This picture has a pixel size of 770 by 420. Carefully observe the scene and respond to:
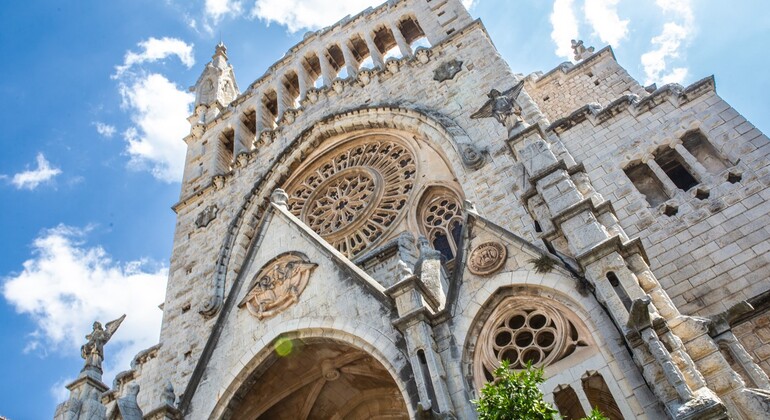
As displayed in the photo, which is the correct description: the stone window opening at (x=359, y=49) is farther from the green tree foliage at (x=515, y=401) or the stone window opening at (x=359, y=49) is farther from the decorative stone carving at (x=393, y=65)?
the green tree foliage at (x=515, y=401)

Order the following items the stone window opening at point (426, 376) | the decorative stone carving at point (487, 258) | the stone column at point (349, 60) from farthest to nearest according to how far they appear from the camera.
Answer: the stone column at point (349, 60) → the decorative stone carving at point (487, 258) → the stone window opening at point (426, 376)

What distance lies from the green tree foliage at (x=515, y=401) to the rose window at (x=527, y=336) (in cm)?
163

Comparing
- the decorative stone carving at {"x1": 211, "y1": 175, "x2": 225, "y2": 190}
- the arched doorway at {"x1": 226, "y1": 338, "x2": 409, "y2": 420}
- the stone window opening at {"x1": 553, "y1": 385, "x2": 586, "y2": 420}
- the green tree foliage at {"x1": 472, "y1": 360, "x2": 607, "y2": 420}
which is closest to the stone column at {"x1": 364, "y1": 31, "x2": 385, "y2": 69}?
the decorative stone carving at {"x1": 211, "y1": 175, "x2": 225, "y2": 190}

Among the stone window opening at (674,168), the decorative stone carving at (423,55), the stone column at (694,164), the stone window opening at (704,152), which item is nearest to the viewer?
the stone column at (694,164)

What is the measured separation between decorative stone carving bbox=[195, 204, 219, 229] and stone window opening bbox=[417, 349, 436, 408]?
10637 mm

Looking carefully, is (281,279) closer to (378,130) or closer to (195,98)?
(378,130)

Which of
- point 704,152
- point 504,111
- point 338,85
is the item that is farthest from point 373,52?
point 704,152

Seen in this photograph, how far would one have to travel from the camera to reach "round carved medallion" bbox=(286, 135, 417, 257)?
1428cm

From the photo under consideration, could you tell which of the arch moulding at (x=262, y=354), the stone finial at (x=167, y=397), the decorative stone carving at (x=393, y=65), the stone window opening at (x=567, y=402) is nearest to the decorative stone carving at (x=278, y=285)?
the arch moulding at (x=262, y=354)

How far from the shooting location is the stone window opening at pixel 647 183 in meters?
10.7

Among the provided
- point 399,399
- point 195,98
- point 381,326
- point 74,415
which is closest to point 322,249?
point 381,326

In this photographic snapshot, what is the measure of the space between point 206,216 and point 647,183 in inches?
452

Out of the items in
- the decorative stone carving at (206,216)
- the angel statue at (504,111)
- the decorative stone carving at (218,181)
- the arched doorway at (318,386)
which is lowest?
the arched doorway at (318,386)

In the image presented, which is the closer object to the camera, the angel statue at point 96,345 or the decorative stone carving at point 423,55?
the angel statue at point 96,345
